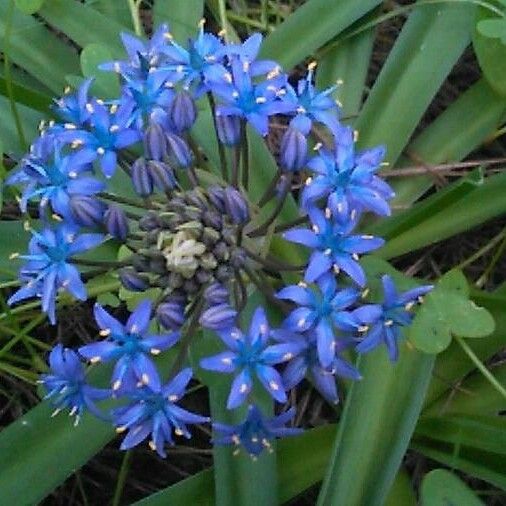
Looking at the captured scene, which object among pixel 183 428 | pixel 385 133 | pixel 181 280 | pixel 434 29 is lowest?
pixel 183 428

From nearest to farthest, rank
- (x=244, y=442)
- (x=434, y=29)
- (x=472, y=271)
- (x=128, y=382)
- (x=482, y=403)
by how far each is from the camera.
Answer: (x=128, y=382) → (x=244, y=442) → (x=482, y=403) → (x=434, y=29) → (x=472, y=271)

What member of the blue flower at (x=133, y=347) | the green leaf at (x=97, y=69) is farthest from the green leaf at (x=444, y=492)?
the green leaf at (x=97, y=69)

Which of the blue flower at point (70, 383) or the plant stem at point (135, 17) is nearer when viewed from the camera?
the blue flower at point (70, 383)

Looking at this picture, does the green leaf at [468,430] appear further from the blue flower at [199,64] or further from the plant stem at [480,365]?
the blue flower at [199,64]

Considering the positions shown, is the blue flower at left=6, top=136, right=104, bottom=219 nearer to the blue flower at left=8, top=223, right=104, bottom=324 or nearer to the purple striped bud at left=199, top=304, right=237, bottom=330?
the blue flower at left=8, top=223, right=104, bottom=324

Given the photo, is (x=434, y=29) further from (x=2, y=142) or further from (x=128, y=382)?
(x=128, y=382)

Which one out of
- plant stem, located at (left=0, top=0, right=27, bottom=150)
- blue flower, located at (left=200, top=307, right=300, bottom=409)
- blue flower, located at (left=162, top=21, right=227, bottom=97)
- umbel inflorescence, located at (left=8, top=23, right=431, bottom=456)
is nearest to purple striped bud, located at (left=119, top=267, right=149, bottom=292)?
umbel inflorescence, located at (left=8, top=23, right=431, bottom=456)

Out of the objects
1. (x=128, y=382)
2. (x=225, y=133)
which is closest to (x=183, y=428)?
(x=128, y=382)

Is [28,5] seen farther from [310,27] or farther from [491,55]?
[491,55]
